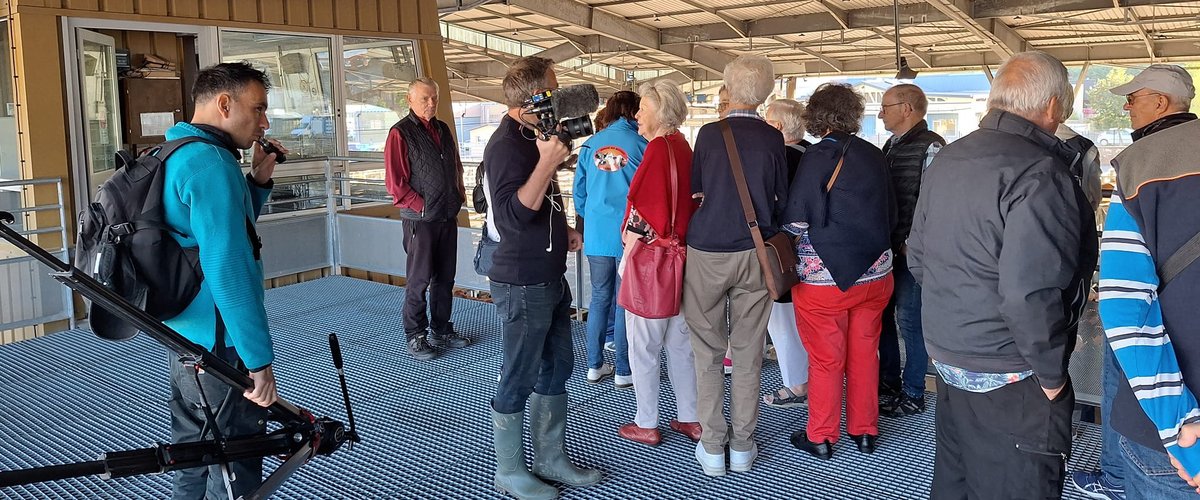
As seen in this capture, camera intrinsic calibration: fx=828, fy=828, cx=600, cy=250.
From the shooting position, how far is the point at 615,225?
4.02 m

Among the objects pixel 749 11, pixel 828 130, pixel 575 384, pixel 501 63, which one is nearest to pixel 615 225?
pixel 575 384

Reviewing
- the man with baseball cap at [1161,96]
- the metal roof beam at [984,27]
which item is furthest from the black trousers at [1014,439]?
the metal roof beam at [984,27]

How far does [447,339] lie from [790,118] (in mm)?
2527

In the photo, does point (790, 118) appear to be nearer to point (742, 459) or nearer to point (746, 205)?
point (746, 205)

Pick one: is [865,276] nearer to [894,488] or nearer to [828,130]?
[828,130]

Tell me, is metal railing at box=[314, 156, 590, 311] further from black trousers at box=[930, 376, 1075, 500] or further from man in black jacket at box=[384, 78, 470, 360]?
black trousers at box=[930, 376, 1075, 500]

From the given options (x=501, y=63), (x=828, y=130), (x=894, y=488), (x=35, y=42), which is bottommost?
(x=894, y=488)

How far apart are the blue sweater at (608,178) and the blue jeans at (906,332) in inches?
50.1

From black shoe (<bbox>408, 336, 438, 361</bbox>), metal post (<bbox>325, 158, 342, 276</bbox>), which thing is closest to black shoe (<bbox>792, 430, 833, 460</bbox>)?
black shoe (<bbox>408, 336, 438, 361</bbox>)

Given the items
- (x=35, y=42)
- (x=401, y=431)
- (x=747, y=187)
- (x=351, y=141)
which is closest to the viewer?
(x=747, y=187)

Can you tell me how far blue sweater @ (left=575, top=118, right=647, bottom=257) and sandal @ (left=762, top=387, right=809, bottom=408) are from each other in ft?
3.38

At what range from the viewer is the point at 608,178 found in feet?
13.0

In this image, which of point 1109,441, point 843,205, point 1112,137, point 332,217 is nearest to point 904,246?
point 843,205

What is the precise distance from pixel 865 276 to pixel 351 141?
5752mm
